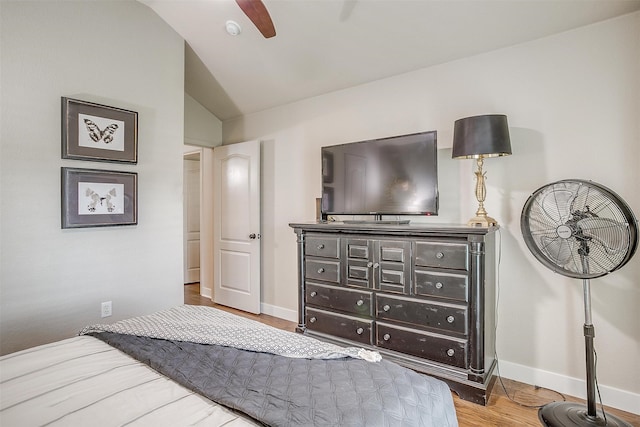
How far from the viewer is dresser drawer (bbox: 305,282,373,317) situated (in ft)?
8.54

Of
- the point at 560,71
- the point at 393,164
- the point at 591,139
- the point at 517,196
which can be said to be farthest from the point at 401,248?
the point at 560,71

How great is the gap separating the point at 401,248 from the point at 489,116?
1.05 metres

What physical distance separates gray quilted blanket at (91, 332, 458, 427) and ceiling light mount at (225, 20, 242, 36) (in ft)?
8.41

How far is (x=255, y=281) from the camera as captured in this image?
13.2 ft

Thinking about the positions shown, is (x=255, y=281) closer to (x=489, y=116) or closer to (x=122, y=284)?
(x=122, y=284)

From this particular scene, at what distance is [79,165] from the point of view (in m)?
2.56

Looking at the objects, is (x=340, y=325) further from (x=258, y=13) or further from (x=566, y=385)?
(x=258, y=13)

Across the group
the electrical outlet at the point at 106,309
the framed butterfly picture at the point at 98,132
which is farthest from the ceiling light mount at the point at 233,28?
the electrical outlet at the point at 106,309

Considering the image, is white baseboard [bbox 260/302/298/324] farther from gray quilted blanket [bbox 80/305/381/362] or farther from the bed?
the bed

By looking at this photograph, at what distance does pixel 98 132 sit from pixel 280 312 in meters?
2.51

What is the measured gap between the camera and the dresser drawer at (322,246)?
9.05 ft

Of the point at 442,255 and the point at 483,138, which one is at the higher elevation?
the point at 483,138

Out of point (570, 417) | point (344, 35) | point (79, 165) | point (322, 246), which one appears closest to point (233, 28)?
point (344, 35)

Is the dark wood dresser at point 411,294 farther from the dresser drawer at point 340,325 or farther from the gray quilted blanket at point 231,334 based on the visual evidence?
the gray quilted blanket at point 231,334
